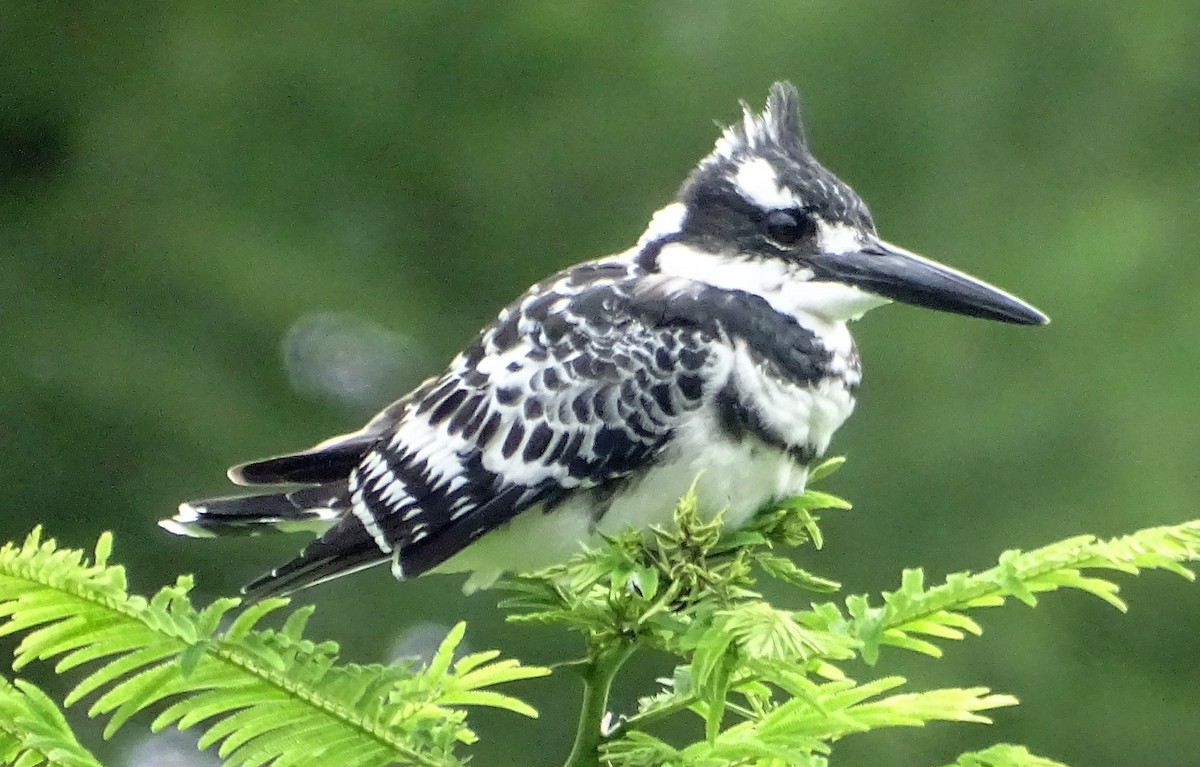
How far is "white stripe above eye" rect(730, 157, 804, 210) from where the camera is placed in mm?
1817

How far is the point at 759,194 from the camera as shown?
184 centimetres

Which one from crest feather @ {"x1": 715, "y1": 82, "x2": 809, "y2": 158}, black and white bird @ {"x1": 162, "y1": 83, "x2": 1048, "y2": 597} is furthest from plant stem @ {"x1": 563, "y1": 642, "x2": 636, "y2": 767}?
crest feather @ {"x1": 715, "y1": 82, "x2": 809, "y2": 158}

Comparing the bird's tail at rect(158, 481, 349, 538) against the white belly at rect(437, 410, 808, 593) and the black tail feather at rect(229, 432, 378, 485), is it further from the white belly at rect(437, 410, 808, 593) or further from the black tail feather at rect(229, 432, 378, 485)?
the white belly at rect(437, 410, 808, 593)

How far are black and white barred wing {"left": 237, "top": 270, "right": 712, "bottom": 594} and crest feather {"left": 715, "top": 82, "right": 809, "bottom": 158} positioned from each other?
26cm

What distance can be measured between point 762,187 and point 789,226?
0.06m

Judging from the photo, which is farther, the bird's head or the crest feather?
the crest feather

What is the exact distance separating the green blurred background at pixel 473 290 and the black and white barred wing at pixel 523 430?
1.94 metres

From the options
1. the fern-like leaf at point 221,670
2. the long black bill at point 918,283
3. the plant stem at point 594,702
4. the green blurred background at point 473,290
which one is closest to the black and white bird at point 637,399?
the long black bill at point 918,283

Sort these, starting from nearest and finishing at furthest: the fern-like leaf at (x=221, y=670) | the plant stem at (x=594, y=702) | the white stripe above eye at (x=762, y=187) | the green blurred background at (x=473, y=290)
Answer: the fern-like leaf at (x=221, y=670) < the plant stem at (x=594, y=702) < the white stripe above eye at (x=762, y=187) < the green blurred background at (x=473, y=290)

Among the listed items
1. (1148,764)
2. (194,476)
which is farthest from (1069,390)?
(194,476)

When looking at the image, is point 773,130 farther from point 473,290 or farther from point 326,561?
point 473,290

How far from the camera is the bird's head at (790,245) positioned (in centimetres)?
175

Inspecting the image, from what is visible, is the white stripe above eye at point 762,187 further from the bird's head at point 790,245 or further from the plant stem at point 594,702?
the plant stem at point 594,702

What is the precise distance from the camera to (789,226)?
5.96ft
